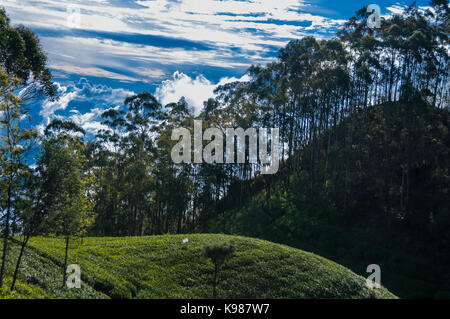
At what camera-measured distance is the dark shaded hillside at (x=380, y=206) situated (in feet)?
100

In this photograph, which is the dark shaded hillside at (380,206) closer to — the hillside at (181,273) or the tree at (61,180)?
the hillside at (181,273)

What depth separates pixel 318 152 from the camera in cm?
4788

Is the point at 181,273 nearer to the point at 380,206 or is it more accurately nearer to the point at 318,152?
the point at 380,206

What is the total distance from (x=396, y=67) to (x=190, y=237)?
120ft

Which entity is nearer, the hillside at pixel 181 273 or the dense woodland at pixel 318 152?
the hillside at pixel 181 273

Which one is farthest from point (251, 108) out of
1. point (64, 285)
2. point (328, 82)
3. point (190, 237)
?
point (64, 285)

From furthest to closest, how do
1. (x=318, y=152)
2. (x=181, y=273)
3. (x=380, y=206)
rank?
(x=318, y=152) → (x=380, y=206) → (x=181, y=273)

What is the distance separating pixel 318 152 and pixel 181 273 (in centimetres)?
3212

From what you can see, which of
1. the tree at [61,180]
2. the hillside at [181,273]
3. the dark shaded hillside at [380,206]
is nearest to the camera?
the tree at [61,180]

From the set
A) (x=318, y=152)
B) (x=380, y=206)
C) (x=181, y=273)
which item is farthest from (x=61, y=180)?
(x=318, y=152)

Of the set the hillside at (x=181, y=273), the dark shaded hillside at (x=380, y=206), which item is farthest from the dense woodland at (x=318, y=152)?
the hillside at (x=181, y=273)

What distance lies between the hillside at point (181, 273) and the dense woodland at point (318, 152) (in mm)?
2919

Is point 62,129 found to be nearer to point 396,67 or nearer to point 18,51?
point 18,51

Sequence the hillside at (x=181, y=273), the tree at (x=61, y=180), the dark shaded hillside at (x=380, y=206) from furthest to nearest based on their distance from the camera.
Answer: the dark shaded hillside at (x=380, y=206)
the hillside at (x=181, y=273)
the tree at (x=61, y=180)
